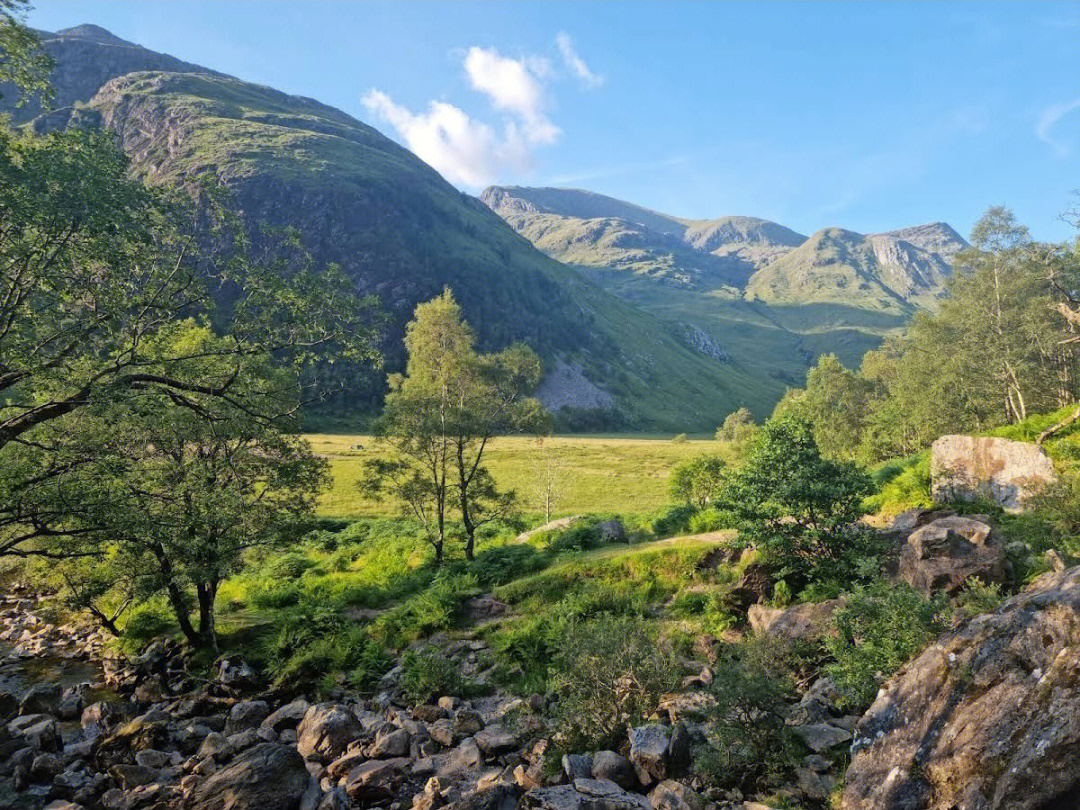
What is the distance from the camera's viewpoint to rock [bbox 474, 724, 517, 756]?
15102mm

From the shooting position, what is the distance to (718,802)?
37.3 feet

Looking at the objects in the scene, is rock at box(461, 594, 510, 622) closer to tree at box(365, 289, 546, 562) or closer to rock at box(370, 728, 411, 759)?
tree at box(365, 289, 546, 562)

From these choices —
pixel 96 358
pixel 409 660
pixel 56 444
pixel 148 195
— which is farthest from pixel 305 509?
pixel 148 195

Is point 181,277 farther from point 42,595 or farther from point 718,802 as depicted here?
point 42,595

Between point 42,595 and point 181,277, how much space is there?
1261 inches

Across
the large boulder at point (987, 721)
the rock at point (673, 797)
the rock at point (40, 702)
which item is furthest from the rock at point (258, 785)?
the large boulder at point (987, 721)

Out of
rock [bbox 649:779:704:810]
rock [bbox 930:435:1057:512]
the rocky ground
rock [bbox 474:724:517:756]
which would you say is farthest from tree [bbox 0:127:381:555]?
rock [bbox 930:435:1057:512]

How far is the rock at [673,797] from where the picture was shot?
1094 cm

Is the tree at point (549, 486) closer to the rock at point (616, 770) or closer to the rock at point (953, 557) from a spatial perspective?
the rock at point (953, 557)

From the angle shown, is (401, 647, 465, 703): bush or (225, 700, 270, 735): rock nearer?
(225, 700, 270, 735): rock

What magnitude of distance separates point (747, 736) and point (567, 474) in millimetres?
68709

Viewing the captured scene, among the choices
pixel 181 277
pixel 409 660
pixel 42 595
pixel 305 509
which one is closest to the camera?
pixel 181 277

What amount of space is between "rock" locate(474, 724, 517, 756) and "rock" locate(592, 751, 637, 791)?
10.8 feet

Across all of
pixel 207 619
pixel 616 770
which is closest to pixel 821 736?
pixel 616 770
